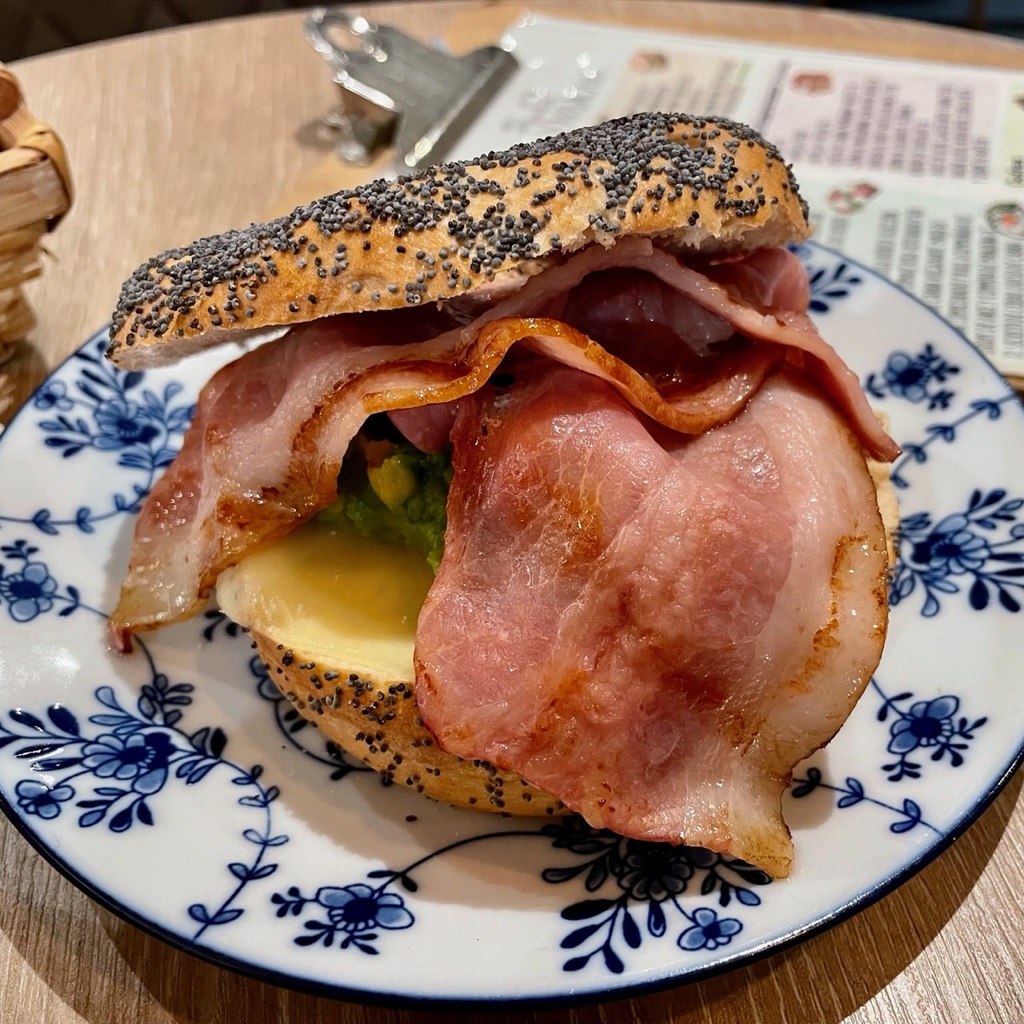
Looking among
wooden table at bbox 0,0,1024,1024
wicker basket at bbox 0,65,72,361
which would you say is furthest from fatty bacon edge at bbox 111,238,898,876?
wicker basket at bbox 0,65,72,361

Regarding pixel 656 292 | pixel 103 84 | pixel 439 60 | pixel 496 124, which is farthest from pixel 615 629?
pixel 103 84

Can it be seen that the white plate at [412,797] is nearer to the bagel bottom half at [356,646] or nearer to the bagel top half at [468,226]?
the bagel bottom half at [356,646]

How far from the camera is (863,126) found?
139 inches

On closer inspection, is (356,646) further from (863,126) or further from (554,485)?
(863,126)

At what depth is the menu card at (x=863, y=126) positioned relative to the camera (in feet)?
9.40

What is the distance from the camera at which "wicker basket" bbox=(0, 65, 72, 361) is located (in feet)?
7.36

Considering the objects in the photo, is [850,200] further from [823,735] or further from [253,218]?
[823,735]

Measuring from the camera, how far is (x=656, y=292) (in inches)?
64.9

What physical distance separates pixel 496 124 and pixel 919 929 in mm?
3068

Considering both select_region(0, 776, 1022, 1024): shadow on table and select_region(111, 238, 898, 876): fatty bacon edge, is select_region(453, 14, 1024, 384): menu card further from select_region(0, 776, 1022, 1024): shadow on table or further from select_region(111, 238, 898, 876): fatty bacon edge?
select_region(0, 776, 1022, 1024): shadow on table

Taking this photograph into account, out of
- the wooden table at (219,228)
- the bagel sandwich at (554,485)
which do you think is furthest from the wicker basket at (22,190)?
the bagel sandwich at (554,485)

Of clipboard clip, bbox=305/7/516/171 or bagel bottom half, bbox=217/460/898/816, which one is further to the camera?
clipboard clip, bbox=305/7/516/171

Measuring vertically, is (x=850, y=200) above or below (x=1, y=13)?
above

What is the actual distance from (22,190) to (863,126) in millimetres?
2821
